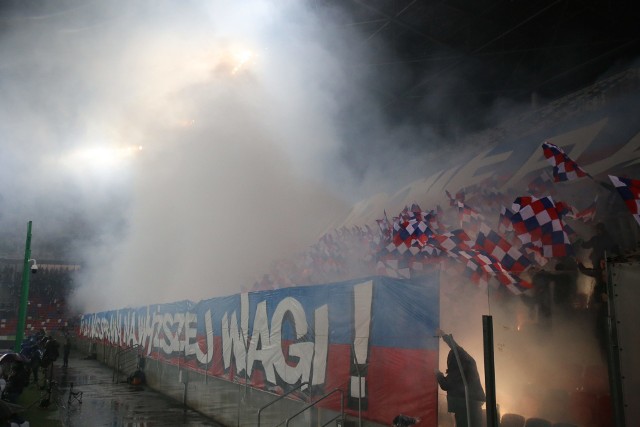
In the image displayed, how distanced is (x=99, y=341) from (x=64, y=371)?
19.2ft

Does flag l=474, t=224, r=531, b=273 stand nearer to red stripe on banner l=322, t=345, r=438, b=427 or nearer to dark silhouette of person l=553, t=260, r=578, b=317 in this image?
dark silhouette of person l=553, t=260, r=578, b=317

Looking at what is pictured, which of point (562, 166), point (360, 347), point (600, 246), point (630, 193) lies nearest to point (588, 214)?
point (562, 166)

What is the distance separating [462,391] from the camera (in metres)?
4.56

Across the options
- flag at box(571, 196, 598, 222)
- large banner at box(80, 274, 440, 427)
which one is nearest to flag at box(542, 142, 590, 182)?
flag at box(571, 196, 598, 222)

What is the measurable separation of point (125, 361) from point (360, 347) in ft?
48.5

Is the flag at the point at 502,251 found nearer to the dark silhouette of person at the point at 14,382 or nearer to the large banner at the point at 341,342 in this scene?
the large banner at the point at 341,342

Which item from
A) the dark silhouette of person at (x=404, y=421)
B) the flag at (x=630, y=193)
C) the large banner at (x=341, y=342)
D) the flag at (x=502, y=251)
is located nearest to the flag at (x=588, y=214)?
the flag at (x=502, y=251)

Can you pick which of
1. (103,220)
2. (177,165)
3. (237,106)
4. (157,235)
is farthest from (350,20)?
(103,220)

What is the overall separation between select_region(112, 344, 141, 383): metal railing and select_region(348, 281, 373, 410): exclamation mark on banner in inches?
478

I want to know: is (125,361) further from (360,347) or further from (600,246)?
(600,246)

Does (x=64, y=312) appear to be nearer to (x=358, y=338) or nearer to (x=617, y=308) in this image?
(x=358, y=338)

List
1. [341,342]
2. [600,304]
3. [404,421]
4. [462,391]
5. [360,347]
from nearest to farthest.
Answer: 1. [462,391]
2. [404,421]
3. [600,304]
4. [360,347]
5. [341,342]

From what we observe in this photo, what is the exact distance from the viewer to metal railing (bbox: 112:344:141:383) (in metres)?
16.4

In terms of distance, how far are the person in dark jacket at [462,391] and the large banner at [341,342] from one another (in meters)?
0.26
